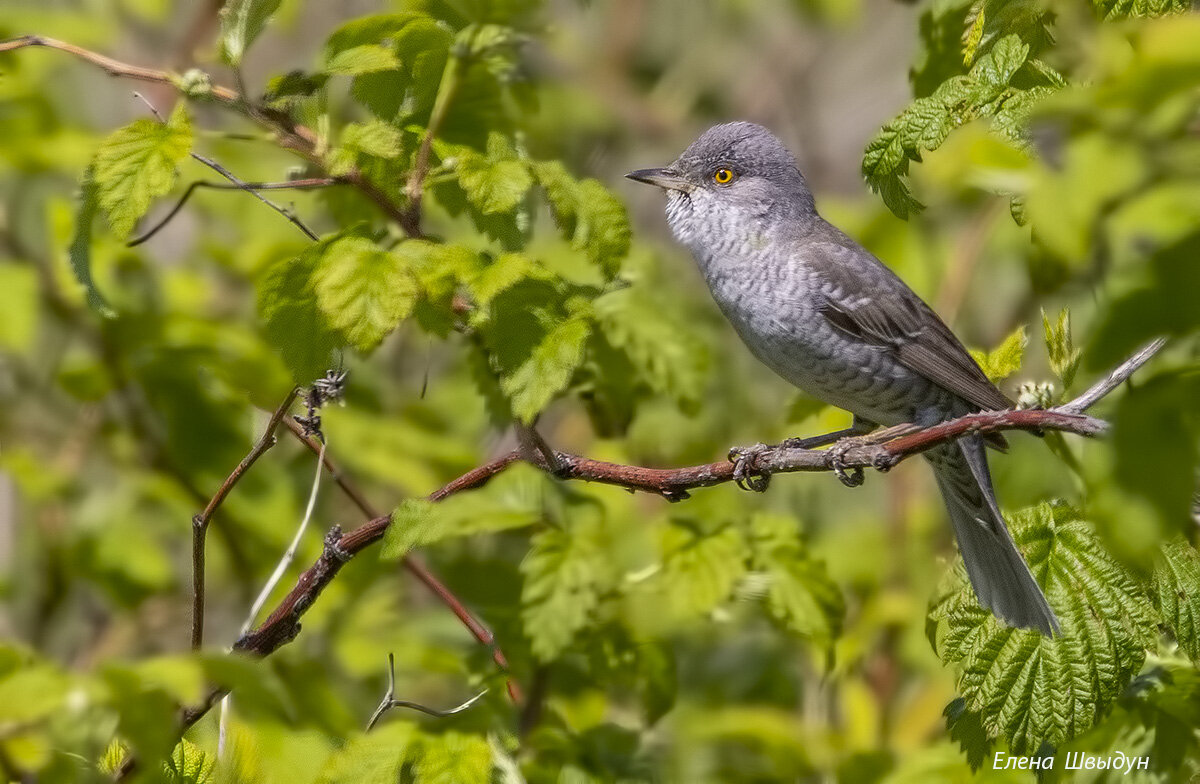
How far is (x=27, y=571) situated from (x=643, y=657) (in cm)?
250

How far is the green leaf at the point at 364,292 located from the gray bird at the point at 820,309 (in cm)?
129

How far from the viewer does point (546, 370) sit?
7.36ft

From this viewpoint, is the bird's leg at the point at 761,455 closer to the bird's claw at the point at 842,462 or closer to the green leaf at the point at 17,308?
the bird's claw at the point at 842,462

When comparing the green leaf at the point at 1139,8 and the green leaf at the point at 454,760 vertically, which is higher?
the green leaf at the point at 1139,8

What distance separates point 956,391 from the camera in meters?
3.16

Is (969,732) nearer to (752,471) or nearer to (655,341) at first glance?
(752,471)

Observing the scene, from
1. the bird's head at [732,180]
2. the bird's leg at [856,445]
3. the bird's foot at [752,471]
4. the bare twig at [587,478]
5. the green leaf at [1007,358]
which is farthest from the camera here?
the bird's head at [732,180]

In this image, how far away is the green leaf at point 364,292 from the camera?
6.97ft

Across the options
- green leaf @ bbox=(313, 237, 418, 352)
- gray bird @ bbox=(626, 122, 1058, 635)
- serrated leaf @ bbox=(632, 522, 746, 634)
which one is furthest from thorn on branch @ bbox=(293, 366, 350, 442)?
gray bird @ bbox=(626, 122, 1058, 635)

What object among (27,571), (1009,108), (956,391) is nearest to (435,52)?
(1009,108)

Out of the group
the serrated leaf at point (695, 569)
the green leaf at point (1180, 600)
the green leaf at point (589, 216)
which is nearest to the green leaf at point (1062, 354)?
the green leaf at point (1180, 600)

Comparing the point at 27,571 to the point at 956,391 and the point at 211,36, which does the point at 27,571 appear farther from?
the point at 956,391

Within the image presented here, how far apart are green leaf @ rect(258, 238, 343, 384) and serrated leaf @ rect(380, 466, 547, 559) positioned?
328 millimetres

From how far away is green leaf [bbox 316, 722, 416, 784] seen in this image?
217cm
